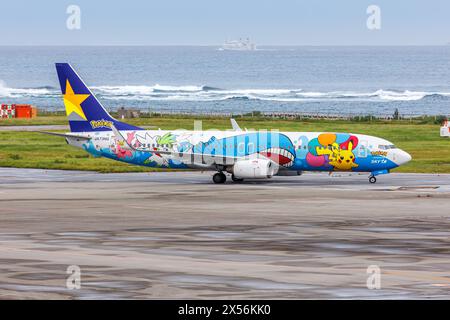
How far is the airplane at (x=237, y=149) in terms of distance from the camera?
2908 inches

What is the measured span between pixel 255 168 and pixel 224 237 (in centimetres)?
2793

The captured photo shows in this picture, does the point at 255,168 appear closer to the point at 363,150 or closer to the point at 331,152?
the point at 331,152

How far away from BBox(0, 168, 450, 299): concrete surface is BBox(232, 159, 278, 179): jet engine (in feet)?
2.35

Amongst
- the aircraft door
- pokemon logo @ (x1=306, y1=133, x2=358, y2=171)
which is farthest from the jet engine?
the aircraft door

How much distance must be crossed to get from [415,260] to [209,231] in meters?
11.7

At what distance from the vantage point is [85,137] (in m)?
78.1

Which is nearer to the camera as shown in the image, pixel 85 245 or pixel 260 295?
pixel 260 295

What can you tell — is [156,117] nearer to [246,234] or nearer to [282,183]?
[282,183]

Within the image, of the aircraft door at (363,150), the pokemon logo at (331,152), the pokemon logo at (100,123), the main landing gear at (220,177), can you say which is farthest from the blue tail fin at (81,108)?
the aircraft door at (363,150)

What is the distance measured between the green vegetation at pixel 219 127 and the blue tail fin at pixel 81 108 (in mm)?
7281

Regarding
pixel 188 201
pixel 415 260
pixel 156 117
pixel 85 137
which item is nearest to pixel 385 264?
pixel 415 260

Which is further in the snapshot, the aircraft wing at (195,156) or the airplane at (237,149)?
the aircraft wing at (195,156)

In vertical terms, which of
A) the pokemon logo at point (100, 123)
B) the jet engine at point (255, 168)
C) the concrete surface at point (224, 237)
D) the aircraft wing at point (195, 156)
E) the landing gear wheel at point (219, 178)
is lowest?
the concrete surface at point (224, 237)

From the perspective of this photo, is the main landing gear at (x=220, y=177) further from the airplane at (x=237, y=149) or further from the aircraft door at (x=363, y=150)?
the aircraft door at (x=363, y=150)
